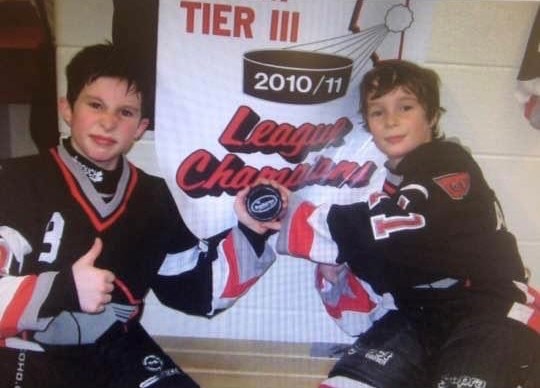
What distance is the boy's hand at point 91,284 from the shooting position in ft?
2.94

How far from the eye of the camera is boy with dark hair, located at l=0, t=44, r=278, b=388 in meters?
0.89

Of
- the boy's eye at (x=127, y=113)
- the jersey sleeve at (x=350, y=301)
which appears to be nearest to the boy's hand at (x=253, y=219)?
the jersey sleeve at (x=350, y=301)

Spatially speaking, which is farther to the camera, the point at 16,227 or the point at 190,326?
the point at 190,326

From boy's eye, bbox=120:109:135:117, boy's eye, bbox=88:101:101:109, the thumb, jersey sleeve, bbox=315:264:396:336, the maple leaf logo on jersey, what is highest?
boy's eye, bbox=88:101:101:109

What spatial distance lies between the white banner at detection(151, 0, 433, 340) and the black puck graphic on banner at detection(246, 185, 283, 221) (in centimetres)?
2

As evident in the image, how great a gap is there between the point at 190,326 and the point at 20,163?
375 millimetres

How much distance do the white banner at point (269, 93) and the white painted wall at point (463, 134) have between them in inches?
1.1

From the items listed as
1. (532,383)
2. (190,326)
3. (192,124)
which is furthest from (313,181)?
(532,383)

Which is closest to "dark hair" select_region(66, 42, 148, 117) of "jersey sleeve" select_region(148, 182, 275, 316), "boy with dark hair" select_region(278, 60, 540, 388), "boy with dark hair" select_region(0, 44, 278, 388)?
"boy with dark hair" select_region(0, 44, 278, 388)

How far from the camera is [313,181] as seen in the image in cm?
100

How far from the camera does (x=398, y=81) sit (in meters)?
0.98

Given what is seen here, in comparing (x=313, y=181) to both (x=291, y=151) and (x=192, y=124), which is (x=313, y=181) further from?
(x=192, y=124)

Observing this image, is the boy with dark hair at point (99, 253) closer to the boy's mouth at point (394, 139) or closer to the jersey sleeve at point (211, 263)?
the jersey sleeve at point (211, 263)

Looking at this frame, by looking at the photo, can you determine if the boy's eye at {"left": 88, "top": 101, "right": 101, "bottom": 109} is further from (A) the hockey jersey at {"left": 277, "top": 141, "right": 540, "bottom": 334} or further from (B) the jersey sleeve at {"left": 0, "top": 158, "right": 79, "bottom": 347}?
(A) the hockey jersey at {"left": 277, "top": 141, "right": 540, "bottom": 334}
